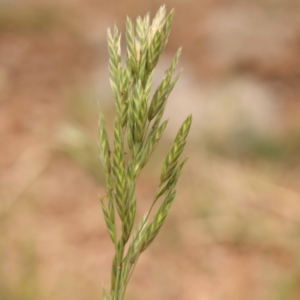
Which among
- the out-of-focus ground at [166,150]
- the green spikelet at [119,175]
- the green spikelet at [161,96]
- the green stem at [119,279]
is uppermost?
the out-of-focus ground at [166,150]

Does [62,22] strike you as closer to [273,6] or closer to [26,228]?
[273,6]

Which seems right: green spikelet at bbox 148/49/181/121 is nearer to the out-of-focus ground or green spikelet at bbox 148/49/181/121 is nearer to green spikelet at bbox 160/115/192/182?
green spikelet at bbox 160/115/192/182

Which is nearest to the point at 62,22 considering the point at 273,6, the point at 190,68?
the point at 190,68

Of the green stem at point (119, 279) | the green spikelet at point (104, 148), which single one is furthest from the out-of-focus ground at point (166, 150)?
the green stem at point (119, 279)

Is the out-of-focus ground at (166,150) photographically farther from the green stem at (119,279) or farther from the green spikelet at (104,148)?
the green stem at (119,279)

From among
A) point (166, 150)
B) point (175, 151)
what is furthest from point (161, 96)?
point (166, 150)

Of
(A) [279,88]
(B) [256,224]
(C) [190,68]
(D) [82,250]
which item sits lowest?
(D) [82,250]
